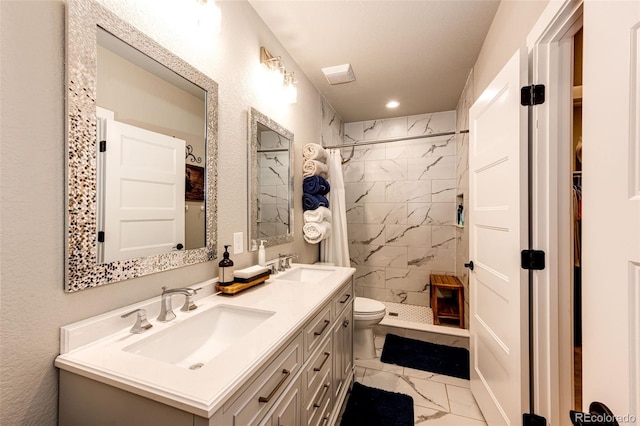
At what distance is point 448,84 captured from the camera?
2590mm

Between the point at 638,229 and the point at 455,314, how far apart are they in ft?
8.31

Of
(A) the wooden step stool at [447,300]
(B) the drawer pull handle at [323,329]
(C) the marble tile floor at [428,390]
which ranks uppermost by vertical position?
(B) the drawer pull handle at [323,329]

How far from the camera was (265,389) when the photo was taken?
0.78 metres

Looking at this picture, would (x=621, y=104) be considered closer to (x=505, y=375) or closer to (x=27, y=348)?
(x=505, y=375)

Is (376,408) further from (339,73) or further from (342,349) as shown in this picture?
(339,73)

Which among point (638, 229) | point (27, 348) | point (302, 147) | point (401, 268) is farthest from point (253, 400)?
point (401, 268)

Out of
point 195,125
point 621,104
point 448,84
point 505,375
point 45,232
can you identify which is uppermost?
point 448,84

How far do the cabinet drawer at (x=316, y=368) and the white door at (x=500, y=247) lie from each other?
87cm

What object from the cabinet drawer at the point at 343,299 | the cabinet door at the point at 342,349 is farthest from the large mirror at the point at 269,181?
the cabinet door at the point at 342,349

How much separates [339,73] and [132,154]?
1.80m

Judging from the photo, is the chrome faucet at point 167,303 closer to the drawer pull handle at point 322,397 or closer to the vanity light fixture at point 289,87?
the drawer pull handle at point 322,397

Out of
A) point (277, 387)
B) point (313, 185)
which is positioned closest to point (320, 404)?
point (277, 387)

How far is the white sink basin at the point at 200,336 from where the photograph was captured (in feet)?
2.89

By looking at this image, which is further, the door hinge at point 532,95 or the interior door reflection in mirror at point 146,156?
the door hinge at point 532,95
